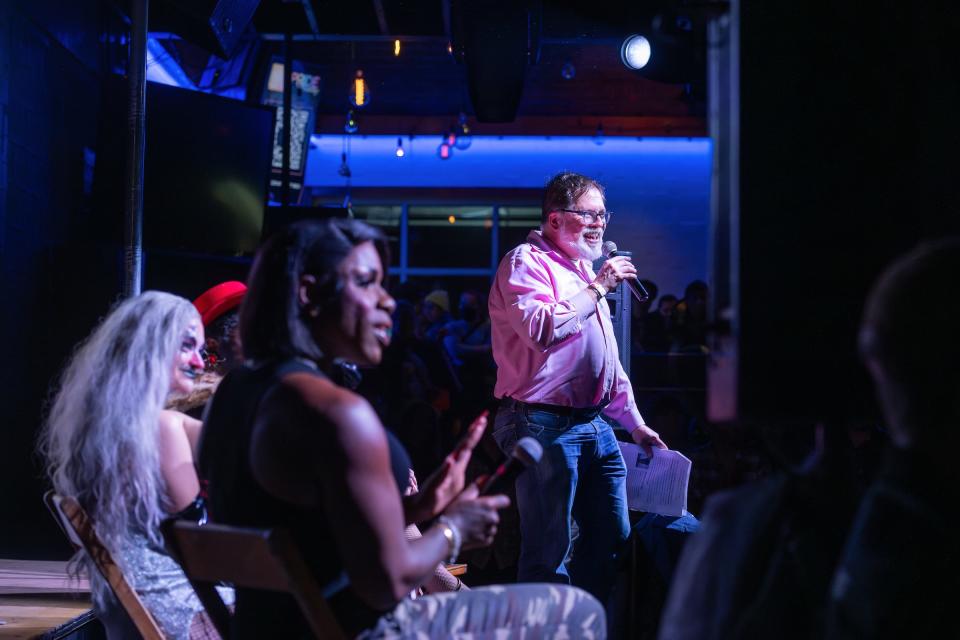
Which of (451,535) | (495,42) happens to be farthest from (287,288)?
(495,42)

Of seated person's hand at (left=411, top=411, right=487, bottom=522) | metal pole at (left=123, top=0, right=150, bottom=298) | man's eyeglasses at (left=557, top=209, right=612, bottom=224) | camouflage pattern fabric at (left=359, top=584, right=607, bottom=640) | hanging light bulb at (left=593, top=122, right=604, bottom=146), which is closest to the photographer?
camouflage pattern fabric at (left=359, top=584, right=607, bottom=640)

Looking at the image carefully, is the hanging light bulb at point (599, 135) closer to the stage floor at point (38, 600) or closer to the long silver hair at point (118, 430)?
the stage floor at point (38, 600)

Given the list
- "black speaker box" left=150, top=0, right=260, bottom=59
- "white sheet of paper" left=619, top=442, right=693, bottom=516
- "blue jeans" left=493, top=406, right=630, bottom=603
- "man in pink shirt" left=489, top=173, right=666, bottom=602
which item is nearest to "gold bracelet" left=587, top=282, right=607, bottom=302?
"man in pink shirt" left=489, top=173, right=666, bottom=602

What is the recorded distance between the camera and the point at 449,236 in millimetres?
10977

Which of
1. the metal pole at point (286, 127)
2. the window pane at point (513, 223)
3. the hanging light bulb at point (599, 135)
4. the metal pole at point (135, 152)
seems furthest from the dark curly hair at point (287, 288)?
the window pane at point (513, 223)

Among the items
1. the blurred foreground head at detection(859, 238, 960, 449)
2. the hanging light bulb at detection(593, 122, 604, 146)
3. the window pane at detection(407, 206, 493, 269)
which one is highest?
the hanging light bulb at detection(593, 122, 604, 146)

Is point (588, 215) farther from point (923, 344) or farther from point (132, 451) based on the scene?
point (923, 344)

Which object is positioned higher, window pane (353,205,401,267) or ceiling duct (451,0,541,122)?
ceiling duct (451,0,541,122)

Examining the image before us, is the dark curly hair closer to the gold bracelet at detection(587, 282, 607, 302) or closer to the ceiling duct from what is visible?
the gold bracelet at detection(587, 282, 607, 302)

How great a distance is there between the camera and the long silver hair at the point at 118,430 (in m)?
2.13

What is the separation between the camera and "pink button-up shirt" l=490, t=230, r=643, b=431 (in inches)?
120

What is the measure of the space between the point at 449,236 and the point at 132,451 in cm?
894

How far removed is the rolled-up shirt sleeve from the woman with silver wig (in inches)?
45.2

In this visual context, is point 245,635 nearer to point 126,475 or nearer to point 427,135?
point 126,475
